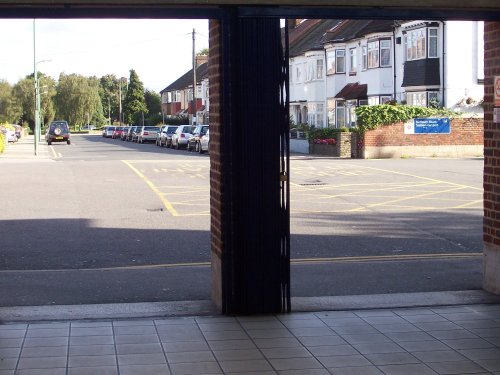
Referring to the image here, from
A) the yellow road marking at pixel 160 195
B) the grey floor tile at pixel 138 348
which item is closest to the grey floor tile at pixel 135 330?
the grey floor tile at pixel 138 348

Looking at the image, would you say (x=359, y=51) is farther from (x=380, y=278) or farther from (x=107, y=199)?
(x=380, y=278)

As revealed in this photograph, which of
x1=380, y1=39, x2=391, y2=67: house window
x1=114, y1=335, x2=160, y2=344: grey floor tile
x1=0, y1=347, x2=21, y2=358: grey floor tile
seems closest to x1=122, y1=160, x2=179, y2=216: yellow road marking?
x1=114, y1=335, x2=160, y2=344: grey floor tile

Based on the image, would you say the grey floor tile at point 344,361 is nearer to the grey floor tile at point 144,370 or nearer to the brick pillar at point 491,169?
the grey floor tile at point 144,370

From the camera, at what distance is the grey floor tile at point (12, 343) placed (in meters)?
6.91

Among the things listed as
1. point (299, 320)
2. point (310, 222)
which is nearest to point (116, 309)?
point (299, 320)

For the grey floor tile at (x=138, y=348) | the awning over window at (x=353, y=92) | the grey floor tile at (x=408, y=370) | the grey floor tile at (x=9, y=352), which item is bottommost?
the grey floor tile at (x=408, y=370)

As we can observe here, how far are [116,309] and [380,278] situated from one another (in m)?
3.47

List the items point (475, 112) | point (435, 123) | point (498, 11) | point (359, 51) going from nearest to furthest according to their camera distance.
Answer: point (498, 11) < point (435, 123) < point (475, 112) < point (359, 51)

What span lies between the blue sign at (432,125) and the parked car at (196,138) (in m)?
12.3

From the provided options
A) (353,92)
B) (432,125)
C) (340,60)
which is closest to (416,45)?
(432,125)

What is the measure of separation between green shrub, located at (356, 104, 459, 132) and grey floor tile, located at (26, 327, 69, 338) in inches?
1279

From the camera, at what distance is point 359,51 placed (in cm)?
5234

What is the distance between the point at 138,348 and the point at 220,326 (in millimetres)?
992

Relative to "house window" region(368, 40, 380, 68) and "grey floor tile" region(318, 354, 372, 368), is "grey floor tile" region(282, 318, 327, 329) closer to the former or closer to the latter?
"grey floor tile" region(318, 354, 372, 368)
